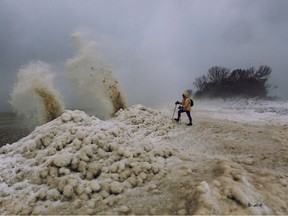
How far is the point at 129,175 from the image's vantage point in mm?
5730

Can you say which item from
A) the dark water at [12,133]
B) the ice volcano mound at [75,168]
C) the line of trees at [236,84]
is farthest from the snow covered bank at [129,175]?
the line of trees at [236,84]

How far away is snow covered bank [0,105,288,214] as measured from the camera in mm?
4586

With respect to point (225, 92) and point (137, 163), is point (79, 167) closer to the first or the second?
point (137, 163)

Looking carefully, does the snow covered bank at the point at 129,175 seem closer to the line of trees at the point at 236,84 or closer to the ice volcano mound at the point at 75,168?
the ice volcano mound at the point at 75,168

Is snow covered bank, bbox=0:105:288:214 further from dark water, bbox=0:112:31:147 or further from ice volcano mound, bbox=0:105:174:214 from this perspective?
dark water, bbox=0:112:31:147

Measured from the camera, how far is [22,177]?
6316 mm

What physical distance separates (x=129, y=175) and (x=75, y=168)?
1221mm

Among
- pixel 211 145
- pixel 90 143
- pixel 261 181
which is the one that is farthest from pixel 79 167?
pixel 211 145

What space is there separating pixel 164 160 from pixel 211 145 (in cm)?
254

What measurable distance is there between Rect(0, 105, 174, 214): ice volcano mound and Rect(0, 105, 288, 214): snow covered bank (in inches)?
0.7

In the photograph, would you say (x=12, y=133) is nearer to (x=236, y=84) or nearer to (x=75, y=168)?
(x=75, y=168)

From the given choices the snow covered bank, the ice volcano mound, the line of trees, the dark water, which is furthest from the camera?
the line of trees

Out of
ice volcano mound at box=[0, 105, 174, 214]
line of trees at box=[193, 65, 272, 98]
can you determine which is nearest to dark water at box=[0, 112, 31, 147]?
ice volcano mound at box=[0, 105, 174, 214]

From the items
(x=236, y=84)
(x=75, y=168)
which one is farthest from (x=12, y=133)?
(x=236, y=84)
